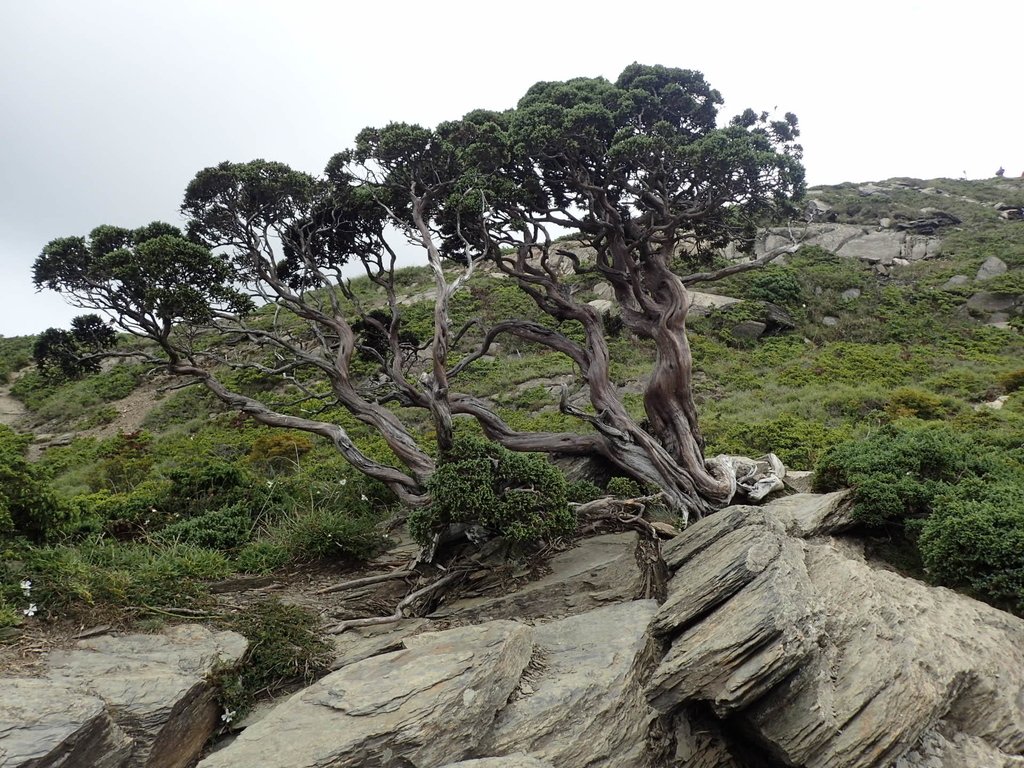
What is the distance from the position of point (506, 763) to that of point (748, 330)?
25227 millimetres

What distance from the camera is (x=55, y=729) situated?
436 centimetres

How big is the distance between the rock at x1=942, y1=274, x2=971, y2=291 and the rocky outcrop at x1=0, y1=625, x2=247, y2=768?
3484cm

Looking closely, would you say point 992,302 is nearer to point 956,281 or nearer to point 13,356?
point 956,281

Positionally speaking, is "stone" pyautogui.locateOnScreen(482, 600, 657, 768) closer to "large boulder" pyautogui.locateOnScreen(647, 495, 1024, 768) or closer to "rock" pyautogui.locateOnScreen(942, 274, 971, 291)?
"large boulder" pyautogui.locateOnScreen(647, 495, 1024, 768)

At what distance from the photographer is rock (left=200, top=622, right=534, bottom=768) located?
4.51 meters

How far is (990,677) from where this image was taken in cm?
538

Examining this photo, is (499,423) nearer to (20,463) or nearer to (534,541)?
(534,541)

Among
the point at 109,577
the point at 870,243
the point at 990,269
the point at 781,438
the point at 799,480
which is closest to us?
the point at 109,577

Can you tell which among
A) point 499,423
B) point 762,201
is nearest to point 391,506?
point 499,423

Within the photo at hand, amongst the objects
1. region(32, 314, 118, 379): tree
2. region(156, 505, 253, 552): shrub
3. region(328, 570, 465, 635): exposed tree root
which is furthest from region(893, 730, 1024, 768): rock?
region(32, 314, 118, 379): tree

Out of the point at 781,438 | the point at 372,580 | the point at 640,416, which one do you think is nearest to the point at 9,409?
the point at 372,580

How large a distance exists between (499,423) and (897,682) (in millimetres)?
8127

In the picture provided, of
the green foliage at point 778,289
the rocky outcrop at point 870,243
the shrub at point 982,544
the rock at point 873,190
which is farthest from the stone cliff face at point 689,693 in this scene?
the rock at point 873,190

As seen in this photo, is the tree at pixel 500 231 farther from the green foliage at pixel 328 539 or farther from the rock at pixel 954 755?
the rock at pixel 954 755
